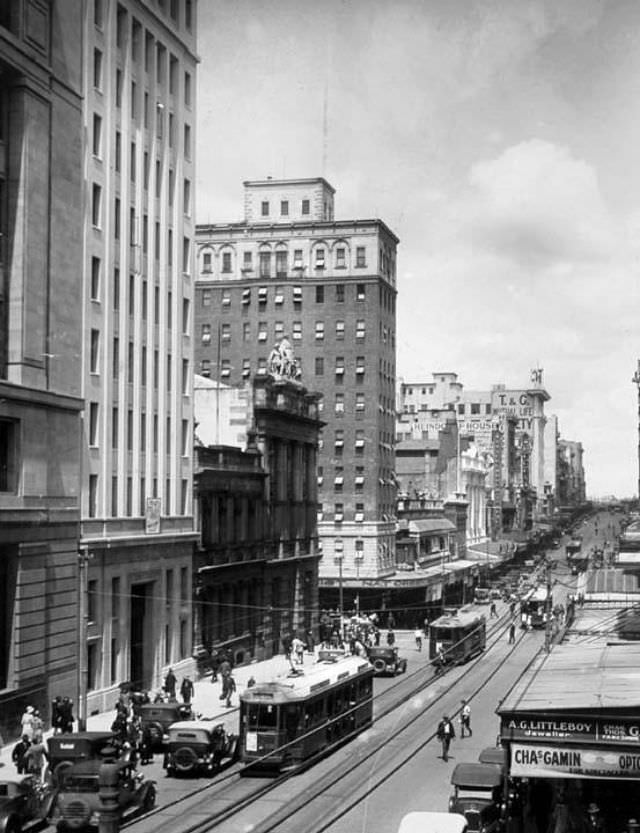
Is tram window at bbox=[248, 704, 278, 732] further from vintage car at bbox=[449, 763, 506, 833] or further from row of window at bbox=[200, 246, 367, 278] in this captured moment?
row of window at bbox=[200, 246, 367, 278]

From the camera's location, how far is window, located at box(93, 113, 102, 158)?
5281 cm

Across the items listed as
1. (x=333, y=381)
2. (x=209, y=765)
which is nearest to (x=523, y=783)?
(x=209, y=765)

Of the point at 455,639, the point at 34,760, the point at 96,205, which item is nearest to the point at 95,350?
the point at 96,205

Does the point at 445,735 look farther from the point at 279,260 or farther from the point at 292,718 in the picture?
A: the point at 279,260

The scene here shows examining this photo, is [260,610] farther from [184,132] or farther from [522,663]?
[184,132]

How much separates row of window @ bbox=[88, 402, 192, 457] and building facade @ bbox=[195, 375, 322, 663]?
152 cm

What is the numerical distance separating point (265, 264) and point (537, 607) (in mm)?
41823

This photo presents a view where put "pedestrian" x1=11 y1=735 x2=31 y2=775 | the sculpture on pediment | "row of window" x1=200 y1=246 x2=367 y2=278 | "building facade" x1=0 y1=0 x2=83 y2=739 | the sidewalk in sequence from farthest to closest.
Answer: "row of window" x1=200 y1=246 x2=367 y2=278 < the sculpture on pediment < "building facade" x1=0 y1=0 x2=83 y2=739 < the sidewalk < "pedestrian" x1=11 y1=735 x2=31 y2=775

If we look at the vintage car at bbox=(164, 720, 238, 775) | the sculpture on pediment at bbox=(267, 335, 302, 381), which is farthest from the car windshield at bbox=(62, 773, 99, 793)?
the sculpture on pediment at bbox=(267, 335, 302, 381)

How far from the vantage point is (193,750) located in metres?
36.3

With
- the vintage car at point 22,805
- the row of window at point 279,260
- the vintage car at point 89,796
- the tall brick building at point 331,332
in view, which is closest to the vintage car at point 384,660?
the vintage car at point 89,796

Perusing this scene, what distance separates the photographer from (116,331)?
54656mm

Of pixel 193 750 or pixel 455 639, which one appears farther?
pixel 455 639

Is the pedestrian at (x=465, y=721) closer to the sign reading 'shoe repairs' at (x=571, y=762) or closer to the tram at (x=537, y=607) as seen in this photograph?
the sign reading 'shoe repairs' at (x=571, y=762)
